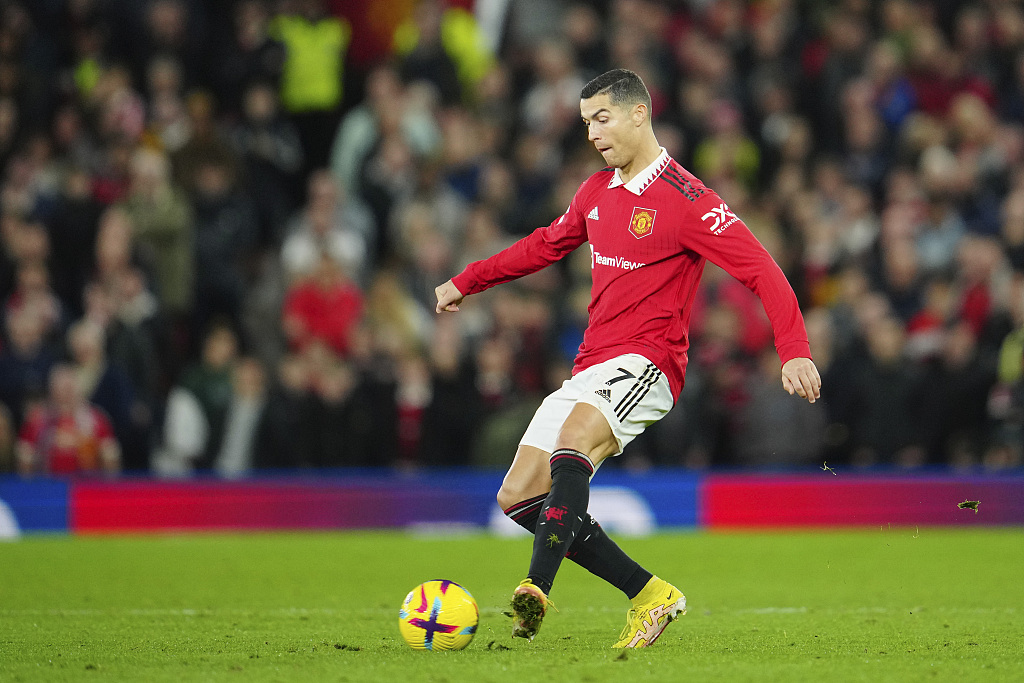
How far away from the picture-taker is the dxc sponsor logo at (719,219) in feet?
18.9

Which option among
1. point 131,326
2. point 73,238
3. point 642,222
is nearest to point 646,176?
point 642,222

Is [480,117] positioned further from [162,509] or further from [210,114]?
[162,509]

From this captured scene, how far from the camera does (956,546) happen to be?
10828 mm

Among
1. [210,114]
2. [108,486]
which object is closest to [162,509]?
[108,486]

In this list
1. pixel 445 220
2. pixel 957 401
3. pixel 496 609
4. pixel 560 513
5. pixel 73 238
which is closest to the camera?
pixel 560 513

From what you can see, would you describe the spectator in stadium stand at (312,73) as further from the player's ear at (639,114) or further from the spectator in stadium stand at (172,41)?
the player's ear at (639,114)

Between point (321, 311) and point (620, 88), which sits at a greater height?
point (620, 88)

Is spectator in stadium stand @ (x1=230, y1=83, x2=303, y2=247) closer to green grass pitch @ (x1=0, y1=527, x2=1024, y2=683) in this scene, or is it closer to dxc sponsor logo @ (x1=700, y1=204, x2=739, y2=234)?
green grass pitch @ (x1=0, y1=527, x2=1024, y2=683)

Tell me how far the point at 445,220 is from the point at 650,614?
894cm

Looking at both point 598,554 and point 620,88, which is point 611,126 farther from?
point 598,554

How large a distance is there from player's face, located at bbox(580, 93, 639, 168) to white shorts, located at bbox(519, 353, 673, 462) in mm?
865

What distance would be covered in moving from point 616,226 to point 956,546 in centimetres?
606

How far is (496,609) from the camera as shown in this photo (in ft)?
24.9

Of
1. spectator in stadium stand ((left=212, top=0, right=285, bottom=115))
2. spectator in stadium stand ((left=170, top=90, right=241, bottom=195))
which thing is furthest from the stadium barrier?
spectator in stadium stand ((left=212, top=0, right=285, bottom=115))
